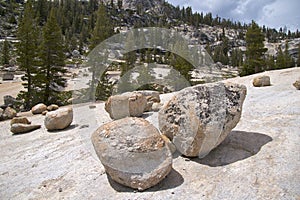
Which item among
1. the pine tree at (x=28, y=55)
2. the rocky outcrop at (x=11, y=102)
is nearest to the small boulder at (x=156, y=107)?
the pine tree at (x=28, y=55)

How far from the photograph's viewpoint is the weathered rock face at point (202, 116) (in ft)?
22.6

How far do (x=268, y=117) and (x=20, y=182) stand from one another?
819cm

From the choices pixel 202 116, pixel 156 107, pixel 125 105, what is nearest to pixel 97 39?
pixel 156 107

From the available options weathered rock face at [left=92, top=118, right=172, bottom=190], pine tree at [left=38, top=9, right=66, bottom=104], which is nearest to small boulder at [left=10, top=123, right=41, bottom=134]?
weathered rock face at [left=92, top=118, right=172, bottom=190]

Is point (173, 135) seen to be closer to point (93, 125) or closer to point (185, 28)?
point (93, 125)

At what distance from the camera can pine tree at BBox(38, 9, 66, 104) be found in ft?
89.1

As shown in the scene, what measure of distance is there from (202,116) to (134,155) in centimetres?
206

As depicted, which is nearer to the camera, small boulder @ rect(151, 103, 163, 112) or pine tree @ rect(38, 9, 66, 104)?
small boulder @ rect(151, 103, 163, 112)

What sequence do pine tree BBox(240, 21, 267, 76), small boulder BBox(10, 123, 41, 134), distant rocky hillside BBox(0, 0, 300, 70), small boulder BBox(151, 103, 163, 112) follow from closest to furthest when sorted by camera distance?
small boulder BBox(10, 123, 41, 134), small boulder BBox(151, 103, 163, 112), pine tree BBox(240, 21, 267, 76), distant rocky hillside BBox(0, 0, 300, 70)

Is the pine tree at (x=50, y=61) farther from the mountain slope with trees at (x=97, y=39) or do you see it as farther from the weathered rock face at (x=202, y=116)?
the weathered rock face at (x=202, y=116)

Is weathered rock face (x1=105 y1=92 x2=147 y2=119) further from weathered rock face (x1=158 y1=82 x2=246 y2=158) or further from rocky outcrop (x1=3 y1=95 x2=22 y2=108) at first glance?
rocky outcrop (x1=3 y1=95 x2=22 y2=108)

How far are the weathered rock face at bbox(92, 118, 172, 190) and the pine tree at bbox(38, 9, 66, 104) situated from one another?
22.5 meters

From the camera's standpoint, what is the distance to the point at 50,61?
91.0 feet

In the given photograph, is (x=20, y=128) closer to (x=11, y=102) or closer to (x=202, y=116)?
(x=202, y=116)
